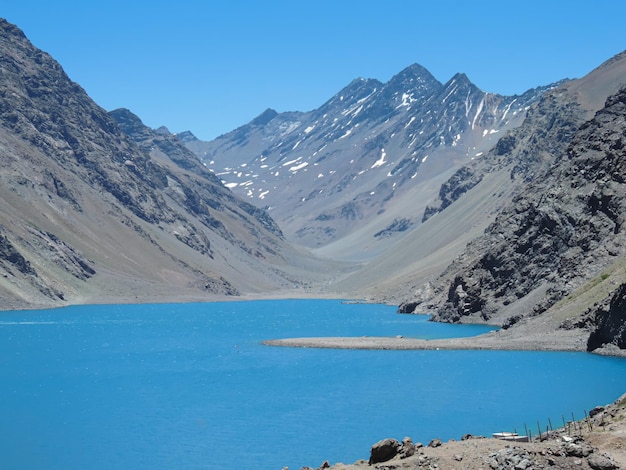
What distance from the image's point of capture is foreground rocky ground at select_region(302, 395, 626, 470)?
27047mm

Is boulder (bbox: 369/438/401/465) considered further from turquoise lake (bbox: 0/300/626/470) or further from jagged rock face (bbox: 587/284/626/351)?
jagged rock face (bbox: 587/284/626/351)

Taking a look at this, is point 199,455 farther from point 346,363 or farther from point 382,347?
point 382,347

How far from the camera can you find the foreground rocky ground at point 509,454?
27047 mm

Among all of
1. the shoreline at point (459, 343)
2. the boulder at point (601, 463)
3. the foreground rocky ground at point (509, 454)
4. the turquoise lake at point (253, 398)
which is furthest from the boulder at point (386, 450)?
the shoreline at point (459, 343)

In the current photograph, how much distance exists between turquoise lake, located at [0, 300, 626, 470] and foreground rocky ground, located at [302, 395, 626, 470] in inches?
602

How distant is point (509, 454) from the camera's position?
1081 inches

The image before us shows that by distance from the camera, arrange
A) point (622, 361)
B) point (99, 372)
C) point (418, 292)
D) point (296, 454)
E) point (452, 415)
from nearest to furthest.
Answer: point (296, 454), point (452, 415), point (622, 361), point (99, 372), point (418, 292)

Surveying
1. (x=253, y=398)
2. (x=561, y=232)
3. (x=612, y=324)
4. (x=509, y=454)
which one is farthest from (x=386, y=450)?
(x=561, y=232)

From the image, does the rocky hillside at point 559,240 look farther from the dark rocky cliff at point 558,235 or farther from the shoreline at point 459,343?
the shoreline at point 459,343

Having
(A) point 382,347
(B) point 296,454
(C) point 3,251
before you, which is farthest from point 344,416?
(C) point 3,251

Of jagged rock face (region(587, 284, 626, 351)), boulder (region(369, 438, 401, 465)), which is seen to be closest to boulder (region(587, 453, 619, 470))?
boulder (region(369, 438, 401, 465))

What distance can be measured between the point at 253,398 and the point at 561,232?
70.3 m

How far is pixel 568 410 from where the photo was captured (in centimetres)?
5806

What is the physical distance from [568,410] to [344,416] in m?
15.5
